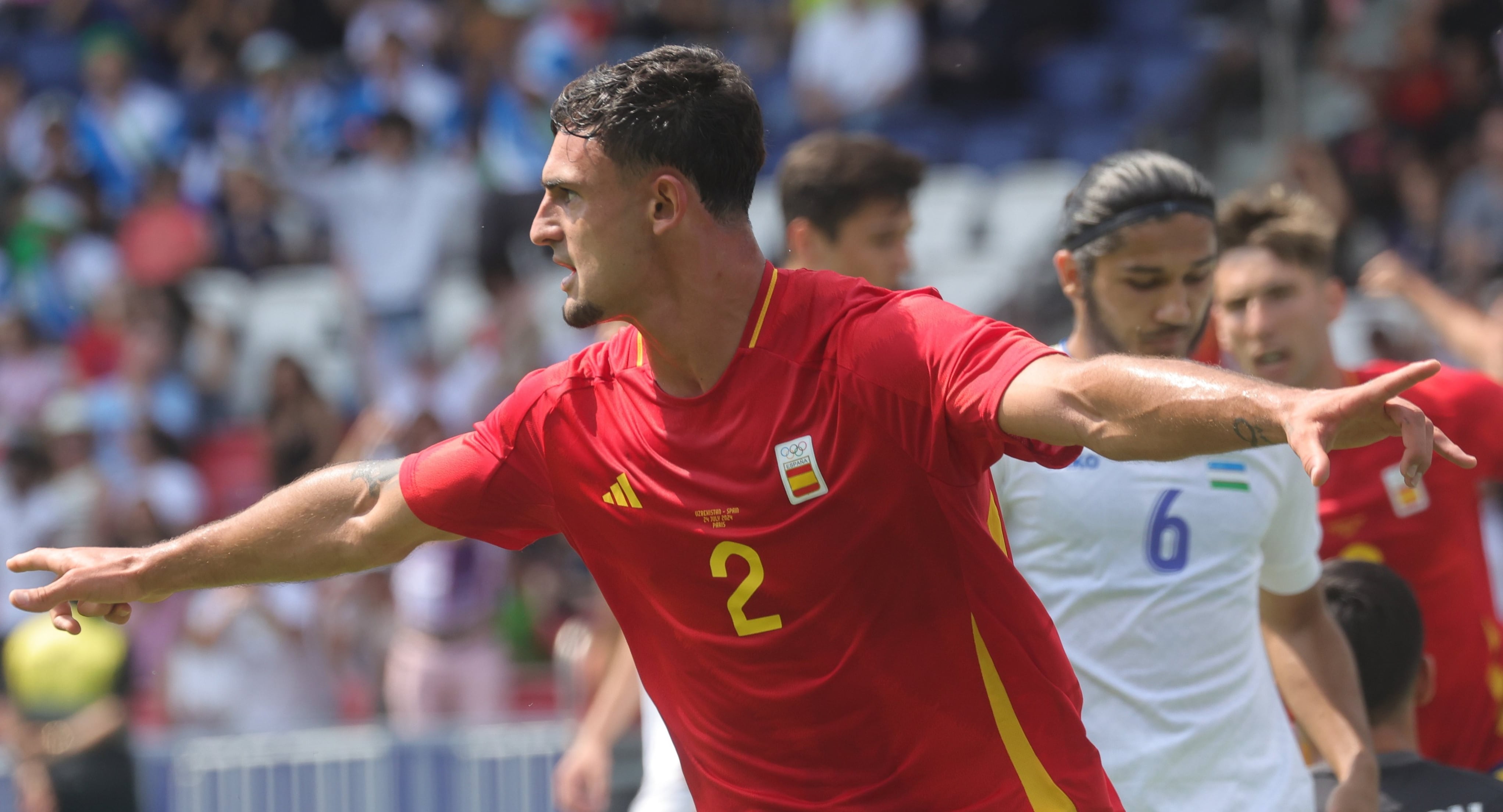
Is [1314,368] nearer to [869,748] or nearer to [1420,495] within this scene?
[1420,495]

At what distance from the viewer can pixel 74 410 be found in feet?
41.2

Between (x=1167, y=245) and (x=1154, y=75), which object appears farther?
(x=1154, y=75)

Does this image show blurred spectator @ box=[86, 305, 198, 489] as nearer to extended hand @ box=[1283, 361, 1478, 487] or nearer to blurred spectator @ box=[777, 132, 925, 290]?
blurred spectator @ box=[777, 132, 925, 290]

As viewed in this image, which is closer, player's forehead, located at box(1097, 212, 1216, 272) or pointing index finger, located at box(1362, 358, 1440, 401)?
pointing index finger, located at box(1362, 358, 1440, 401)

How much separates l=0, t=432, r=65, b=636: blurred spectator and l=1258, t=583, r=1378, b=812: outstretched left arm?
9.84m

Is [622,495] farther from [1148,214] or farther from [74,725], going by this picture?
[74,725]

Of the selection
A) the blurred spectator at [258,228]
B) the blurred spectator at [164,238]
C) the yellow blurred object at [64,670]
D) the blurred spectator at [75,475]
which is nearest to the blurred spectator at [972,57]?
the blurred spectator at [258,228]

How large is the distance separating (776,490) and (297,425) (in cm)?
938

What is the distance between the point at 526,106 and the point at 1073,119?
4436 mm

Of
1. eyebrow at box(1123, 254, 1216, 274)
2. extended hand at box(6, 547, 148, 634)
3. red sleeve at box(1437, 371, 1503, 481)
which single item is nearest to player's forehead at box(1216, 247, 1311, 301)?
red sleeve at box(1437, 371, 1503, 481)

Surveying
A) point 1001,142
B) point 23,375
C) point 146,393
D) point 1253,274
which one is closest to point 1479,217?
point 1001,142

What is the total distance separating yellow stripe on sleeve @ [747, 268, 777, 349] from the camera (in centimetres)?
328

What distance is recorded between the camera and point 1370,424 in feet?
7.97

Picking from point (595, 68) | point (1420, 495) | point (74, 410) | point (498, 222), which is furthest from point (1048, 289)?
point (595, 68)
